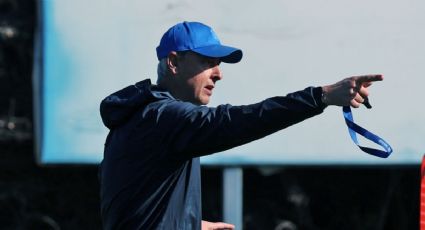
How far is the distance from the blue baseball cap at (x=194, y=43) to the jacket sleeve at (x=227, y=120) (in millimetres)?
217

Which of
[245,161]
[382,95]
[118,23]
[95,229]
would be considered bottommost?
[95,229]

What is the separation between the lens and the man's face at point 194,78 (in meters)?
2.57

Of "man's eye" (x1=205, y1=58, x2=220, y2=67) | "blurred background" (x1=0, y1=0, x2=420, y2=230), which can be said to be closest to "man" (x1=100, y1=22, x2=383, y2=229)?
"man's eye" (x1=205, y1=58, x2=220, y2=67)

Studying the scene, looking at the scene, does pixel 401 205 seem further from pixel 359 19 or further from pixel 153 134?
pixel 153 134

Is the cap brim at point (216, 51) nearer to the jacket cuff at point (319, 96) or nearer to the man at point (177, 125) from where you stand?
the man at point (177, 125)

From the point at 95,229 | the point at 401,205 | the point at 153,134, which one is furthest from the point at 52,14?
the point at 153,134

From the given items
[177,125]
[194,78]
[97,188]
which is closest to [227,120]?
[177,125]

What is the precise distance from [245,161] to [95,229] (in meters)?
0.86

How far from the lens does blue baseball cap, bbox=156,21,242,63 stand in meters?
2.57

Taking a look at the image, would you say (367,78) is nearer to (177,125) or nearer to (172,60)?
(177,125)

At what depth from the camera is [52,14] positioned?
466cm

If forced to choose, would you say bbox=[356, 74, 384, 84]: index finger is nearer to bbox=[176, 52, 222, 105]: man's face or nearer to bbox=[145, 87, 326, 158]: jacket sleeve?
bbox=[145, 87, 326, 158]: jacket sleeve

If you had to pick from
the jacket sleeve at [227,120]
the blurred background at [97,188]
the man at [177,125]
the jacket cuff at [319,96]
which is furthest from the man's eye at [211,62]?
the blurred background at [97,188]

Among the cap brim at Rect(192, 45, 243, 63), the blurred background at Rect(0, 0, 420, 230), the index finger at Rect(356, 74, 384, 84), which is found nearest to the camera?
the index finger at Rect(356, 74, 384, 84)
